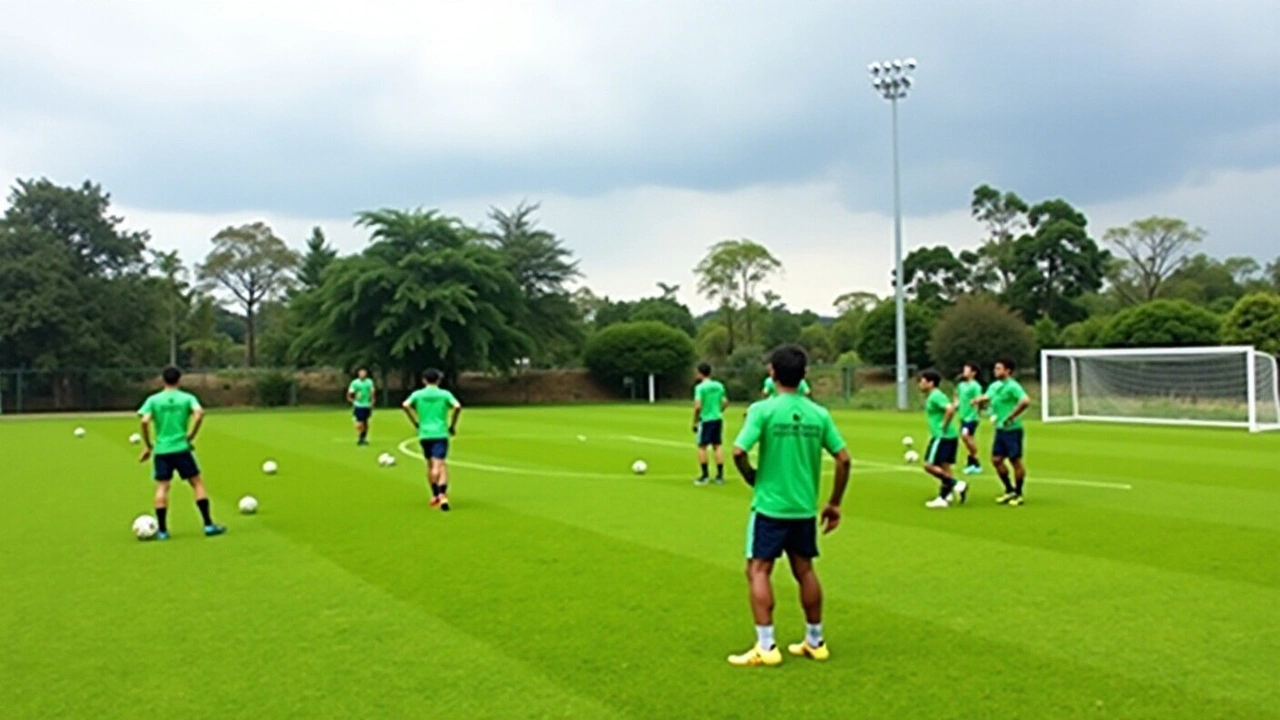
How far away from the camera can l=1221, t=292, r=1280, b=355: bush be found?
44.4 m

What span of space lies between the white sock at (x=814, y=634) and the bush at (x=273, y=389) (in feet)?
185

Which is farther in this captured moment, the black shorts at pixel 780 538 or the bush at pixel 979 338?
the bush at pixel 979 338

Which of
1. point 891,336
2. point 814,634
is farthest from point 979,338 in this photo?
point 814,634

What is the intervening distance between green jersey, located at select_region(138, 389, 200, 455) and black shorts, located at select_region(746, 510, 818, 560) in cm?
817

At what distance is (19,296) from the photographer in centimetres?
5725

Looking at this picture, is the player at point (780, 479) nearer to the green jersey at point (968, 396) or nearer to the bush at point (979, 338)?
the green jersey at point (968, 396)

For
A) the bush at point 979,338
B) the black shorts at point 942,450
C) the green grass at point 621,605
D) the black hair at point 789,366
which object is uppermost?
the bush at point 979,338

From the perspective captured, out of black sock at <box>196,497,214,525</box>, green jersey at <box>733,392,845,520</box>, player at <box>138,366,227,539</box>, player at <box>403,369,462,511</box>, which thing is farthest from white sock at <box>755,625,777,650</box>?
player at <box>403,369,462,511</box>

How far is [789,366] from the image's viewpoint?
22.3 ft

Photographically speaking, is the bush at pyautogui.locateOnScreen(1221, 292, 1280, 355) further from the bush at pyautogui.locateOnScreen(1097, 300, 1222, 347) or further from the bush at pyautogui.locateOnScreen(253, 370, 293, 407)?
the bush at pyautogui.locateOnScreen(253, 370, 293, 407)

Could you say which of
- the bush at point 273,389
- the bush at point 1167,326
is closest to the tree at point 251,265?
the bush at point 273,389

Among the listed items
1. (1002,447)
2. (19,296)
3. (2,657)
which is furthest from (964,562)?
(19,296)

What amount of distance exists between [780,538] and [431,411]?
8.89 meters

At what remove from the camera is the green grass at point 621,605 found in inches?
255
